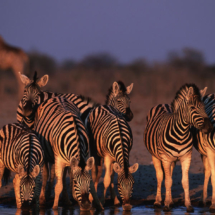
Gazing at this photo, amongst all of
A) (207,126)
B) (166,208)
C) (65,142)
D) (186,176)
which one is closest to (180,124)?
(207,126)

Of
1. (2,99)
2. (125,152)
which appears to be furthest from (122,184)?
(2,99)

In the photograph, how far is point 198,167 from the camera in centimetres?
1327

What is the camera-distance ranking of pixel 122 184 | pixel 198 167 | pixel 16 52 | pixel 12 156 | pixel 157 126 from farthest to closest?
pixel 16 52 < pixel 198 167 < pixel 157 126 < pixel 12 156 < pixel 122 184

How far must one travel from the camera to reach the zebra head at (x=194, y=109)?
28.0ft

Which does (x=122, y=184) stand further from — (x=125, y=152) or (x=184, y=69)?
(x=184, y=69)

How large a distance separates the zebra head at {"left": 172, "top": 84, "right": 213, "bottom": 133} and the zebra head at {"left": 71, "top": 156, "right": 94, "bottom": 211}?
78.5 inches

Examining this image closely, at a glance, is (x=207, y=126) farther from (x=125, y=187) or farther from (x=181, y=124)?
(x=125, y=187)

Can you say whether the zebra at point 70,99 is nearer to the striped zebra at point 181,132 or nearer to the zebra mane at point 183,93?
the striped zebra at point 181,132

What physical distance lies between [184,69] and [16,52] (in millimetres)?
22543

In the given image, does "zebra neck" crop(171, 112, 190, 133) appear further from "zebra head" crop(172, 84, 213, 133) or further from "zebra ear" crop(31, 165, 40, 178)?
"zebra ear" crop(31, 165, 40, 178)

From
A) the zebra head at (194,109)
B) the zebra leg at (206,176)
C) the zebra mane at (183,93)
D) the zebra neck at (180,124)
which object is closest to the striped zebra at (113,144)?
the zebra neck at (180,124)

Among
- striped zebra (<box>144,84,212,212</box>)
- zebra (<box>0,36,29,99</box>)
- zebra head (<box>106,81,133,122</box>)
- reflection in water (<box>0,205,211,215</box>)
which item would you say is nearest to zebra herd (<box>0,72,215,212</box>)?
striped zebra (<box>144,84,212,212</box>)

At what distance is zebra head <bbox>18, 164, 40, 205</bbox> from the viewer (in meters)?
7.77

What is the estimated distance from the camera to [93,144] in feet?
32.4
